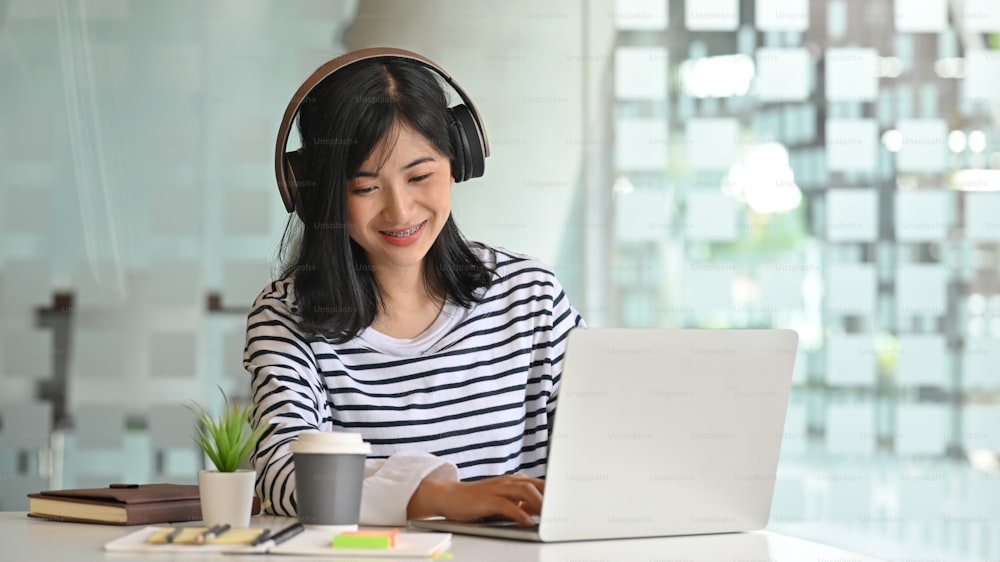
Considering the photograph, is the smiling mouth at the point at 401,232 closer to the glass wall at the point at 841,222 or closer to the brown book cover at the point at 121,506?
the brown book cover at the point at 121,506

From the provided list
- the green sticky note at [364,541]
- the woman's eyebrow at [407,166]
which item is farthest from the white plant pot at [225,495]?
the woman's eyebrow at [407,166]

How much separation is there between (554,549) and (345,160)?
77 centimetres

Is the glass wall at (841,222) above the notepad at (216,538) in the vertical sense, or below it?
above

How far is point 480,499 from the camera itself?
51.6 inches

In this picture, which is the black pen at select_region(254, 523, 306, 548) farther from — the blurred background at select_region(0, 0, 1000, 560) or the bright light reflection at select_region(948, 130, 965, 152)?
the bright light reflection at select_region(948, 130, 965, 152)

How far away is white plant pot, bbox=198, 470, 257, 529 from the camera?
1263 millimetres

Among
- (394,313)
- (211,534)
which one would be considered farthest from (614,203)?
(211,534)

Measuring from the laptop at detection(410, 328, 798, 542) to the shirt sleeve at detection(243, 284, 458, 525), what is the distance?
97 millimetres

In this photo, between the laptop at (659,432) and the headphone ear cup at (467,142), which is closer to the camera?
the laptop at (659,432)

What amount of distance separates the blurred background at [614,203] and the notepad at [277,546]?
2.18 m

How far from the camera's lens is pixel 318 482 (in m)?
1.21

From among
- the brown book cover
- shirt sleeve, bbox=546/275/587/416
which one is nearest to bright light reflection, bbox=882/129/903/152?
shirt sleeve, bbox=546/275/587/416

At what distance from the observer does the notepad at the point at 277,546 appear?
3.58 ft

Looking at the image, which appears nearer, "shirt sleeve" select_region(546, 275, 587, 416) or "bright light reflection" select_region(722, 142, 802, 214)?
"shirt sleeve" select_region(546, 275, 587, 416)
